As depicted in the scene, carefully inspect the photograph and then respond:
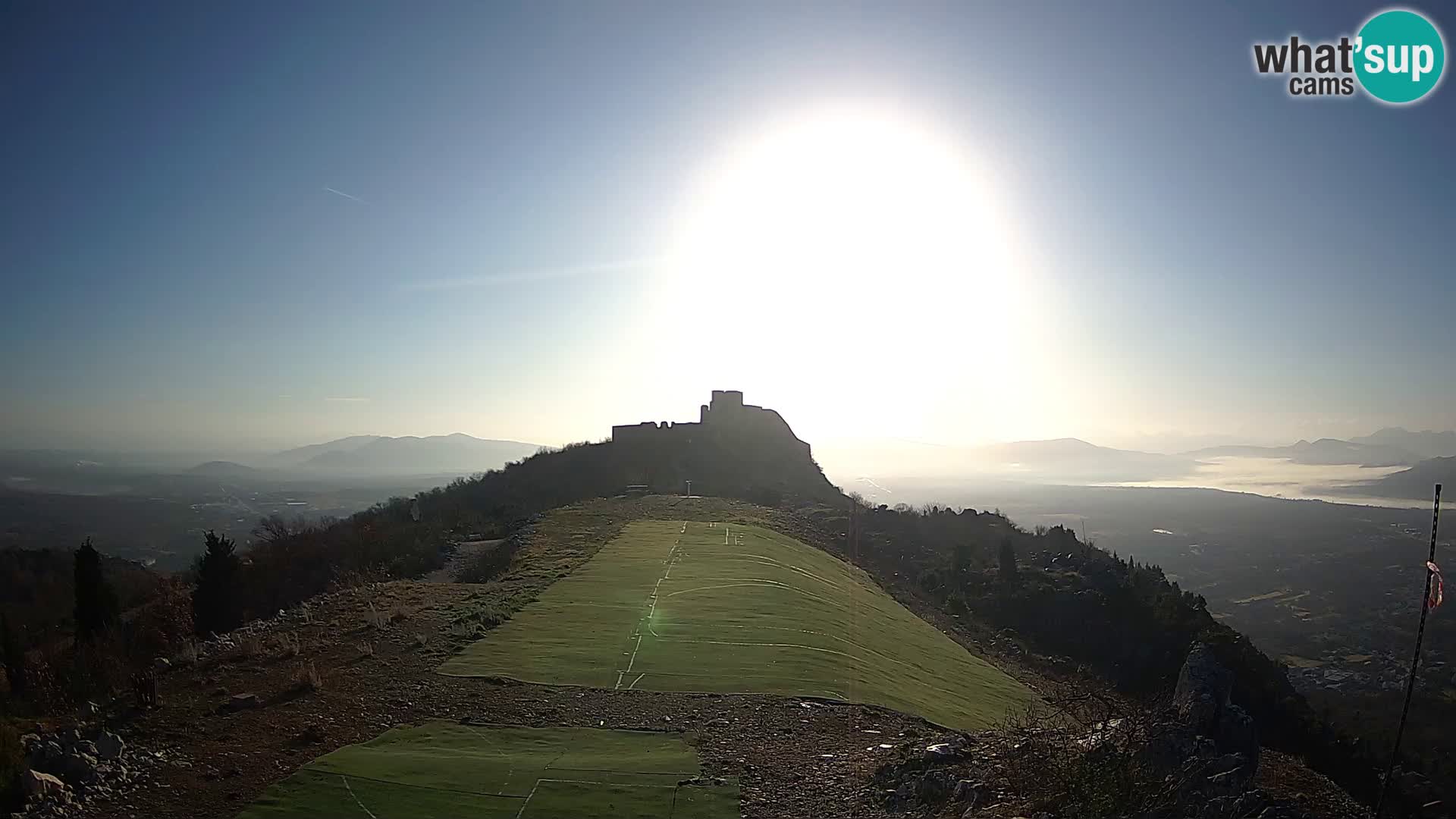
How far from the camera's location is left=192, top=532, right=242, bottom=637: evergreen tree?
15500mm

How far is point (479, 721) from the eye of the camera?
327 inches

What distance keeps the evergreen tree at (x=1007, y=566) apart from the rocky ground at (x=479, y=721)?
16593mm

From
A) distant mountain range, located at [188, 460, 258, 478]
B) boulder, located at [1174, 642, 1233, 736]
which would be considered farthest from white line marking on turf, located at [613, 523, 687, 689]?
distant mountain range, located at [188, 460, 258, 478]

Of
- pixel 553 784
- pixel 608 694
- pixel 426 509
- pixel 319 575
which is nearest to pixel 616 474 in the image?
pixel 426 509

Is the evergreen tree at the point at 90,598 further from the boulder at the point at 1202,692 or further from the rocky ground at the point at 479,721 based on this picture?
the boulder at the point at 1202,692

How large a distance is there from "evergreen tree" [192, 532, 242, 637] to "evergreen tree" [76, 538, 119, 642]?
210 centimetres

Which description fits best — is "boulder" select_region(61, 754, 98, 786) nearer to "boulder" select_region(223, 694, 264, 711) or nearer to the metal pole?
"boulder" select_region(223, 694, 264, 711)

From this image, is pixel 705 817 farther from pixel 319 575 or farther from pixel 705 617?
pixel 319 575

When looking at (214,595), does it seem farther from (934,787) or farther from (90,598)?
(934,787)

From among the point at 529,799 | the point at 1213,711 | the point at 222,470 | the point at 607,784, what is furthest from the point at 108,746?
the point at 222,470

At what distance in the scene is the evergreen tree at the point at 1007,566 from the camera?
2698 centimetres

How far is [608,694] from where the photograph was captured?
9.31 m

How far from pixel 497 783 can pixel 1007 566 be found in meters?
24.7

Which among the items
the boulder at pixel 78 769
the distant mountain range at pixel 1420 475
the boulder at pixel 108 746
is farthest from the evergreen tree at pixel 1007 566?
the boulder at pixel 78 769
